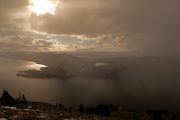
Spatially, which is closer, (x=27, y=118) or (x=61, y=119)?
(x=27, y=118)

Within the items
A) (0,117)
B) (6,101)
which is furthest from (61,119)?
(6,101)

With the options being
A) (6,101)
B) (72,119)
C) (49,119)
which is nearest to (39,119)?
(49,119)

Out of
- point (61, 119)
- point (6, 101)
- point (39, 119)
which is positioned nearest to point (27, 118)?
point (39, 119)

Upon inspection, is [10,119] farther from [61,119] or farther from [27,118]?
[61,119]

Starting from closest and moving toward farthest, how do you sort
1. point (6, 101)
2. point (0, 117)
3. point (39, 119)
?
point (0, 117), point (39, 119), point (6, 101)

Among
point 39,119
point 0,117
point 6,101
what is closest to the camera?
point 0,117

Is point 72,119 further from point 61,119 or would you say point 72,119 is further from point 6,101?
point 6,101

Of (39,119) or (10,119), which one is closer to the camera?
(10,119)

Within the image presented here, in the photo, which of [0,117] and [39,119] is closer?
[0,117]
